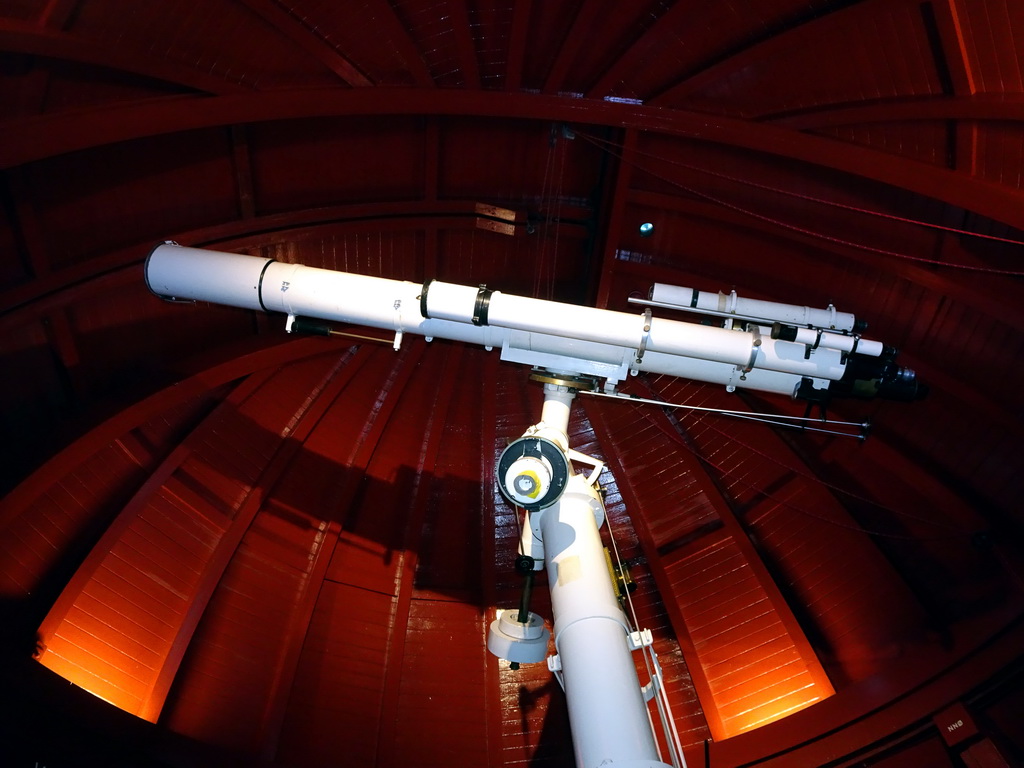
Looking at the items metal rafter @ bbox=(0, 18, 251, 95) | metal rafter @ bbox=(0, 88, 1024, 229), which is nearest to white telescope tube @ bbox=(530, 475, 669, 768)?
metal rafter @ bbox=(0, 88, 1024, 229)

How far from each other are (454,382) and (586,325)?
5.65 meters

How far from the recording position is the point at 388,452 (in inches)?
432

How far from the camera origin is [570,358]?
264 inches

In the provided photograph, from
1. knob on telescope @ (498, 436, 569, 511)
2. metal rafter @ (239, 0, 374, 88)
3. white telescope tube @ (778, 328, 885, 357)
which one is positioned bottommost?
knob on telescope @ (498, 436, 569, 511)

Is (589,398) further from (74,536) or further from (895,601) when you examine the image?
(74,536)

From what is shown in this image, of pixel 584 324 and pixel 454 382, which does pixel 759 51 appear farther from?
pixel 454 382

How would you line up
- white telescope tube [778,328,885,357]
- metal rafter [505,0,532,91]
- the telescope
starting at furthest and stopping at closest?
metal rafter [505,0,532,91] < white telescope tube [778,328,885,357] < the telescope

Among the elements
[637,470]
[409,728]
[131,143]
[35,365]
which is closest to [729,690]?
[637,470]

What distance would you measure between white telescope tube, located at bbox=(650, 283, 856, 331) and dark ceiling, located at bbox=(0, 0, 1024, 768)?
Result: 5.60 ft

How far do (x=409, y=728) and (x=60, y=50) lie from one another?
920 cm

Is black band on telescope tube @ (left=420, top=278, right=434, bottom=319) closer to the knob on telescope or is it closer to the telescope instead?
the telescope

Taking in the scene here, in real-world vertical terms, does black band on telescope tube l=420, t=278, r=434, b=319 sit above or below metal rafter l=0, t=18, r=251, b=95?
below

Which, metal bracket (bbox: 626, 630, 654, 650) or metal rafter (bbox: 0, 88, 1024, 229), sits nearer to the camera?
metal bracket (bbox: 626, 630, 654, 650)

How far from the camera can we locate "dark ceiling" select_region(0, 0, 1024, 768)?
22.1 feet
